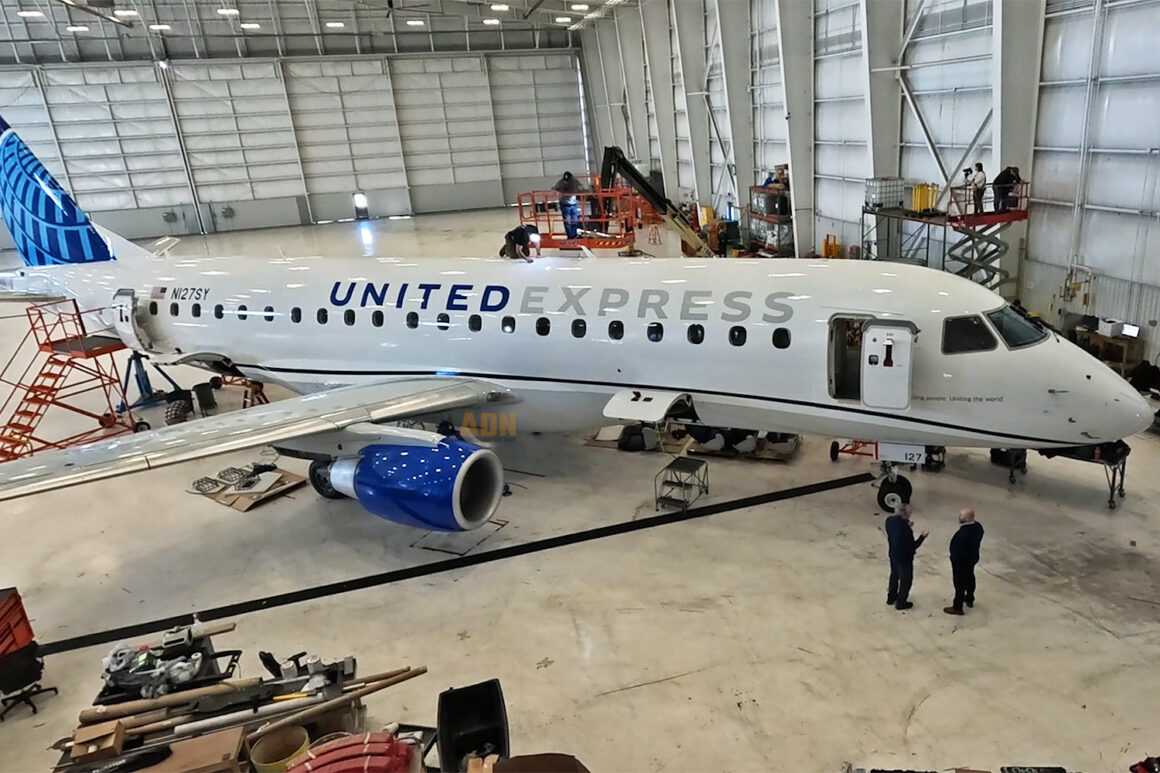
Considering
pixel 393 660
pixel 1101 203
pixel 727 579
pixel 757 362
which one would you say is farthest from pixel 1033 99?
pixel 393 660

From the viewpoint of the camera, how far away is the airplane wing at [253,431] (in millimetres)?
9633

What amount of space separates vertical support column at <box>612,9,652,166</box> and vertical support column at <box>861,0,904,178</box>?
25.4m

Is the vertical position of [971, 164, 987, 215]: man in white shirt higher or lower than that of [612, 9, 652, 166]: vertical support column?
lower

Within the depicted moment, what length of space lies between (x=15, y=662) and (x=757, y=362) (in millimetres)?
9916

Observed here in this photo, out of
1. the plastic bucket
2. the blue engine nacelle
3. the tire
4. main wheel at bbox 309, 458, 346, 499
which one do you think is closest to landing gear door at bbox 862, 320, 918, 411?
the blue engine nacelle

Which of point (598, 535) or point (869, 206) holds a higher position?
point (869, 206)

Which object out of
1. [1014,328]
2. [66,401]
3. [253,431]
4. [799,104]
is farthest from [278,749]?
[799,104]

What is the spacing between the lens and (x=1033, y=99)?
57.1 ft

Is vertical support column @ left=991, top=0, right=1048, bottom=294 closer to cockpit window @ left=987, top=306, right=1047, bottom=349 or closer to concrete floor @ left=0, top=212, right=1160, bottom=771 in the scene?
concrete floor @ left=0, top=212, right=1160, bottom=771

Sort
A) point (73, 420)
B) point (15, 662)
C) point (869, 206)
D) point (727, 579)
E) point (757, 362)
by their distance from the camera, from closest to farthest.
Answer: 1. point (15, 662)
2. point (727, 579)
3. point (757, 362)
4. point (73, 420)
5. point (869, 206)

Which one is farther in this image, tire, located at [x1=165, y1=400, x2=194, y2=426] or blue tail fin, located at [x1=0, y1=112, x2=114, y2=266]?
blue tail fin, located at [x1=0, y1=112, x2=114, y2=266]

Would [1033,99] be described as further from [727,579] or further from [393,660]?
[393,660]

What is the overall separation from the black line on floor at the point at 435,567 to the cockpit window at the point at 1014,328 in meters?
3.50

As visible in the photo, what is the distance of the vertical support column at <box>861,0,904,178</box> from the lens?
70.8 feet
